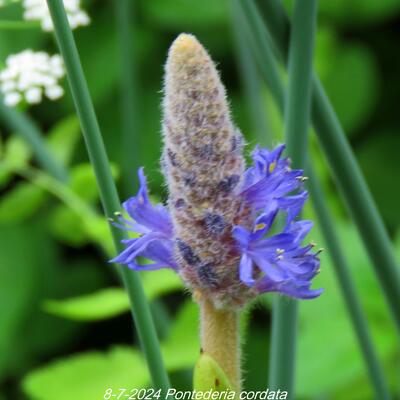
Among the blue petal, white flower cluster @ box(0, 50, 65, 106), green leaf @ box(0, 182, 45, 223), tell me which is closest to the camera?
the blue petal

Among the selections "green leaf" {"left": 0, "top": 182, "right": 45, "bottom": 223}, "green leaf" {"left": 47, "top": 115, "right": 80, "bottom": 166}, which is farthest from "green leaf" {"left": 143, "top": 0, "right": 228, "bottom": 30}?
"green leaf" {"left": 0, "top": 182, "right": 45, "bottom": 223}

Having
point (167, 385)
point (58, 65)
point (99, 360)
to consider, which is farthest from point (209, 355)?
point (99, 360)

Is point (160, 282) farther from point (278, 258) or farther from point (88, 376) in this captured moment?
point (278, 258)

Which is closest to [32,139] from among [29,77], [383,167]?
[29,77]

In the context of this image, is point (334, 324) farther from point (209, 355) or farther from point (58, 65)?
point (209, 355)

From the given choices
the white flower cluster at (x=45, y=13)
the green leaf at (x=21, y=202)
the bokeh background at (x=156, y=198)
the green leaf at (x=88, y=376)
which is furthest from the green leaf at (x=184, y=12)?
the white flower cluster at (x=45, y=13)

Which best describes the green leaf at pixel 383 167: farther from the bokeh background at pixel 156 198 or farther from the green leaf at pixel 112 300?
the green leaf at pixel 112 300

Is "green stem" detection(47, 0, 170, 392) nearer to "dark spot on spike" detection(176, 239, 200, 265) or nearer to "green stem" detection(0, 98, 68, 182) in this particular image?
"dark spot on spike" detection(176, 239, 200, 265)
